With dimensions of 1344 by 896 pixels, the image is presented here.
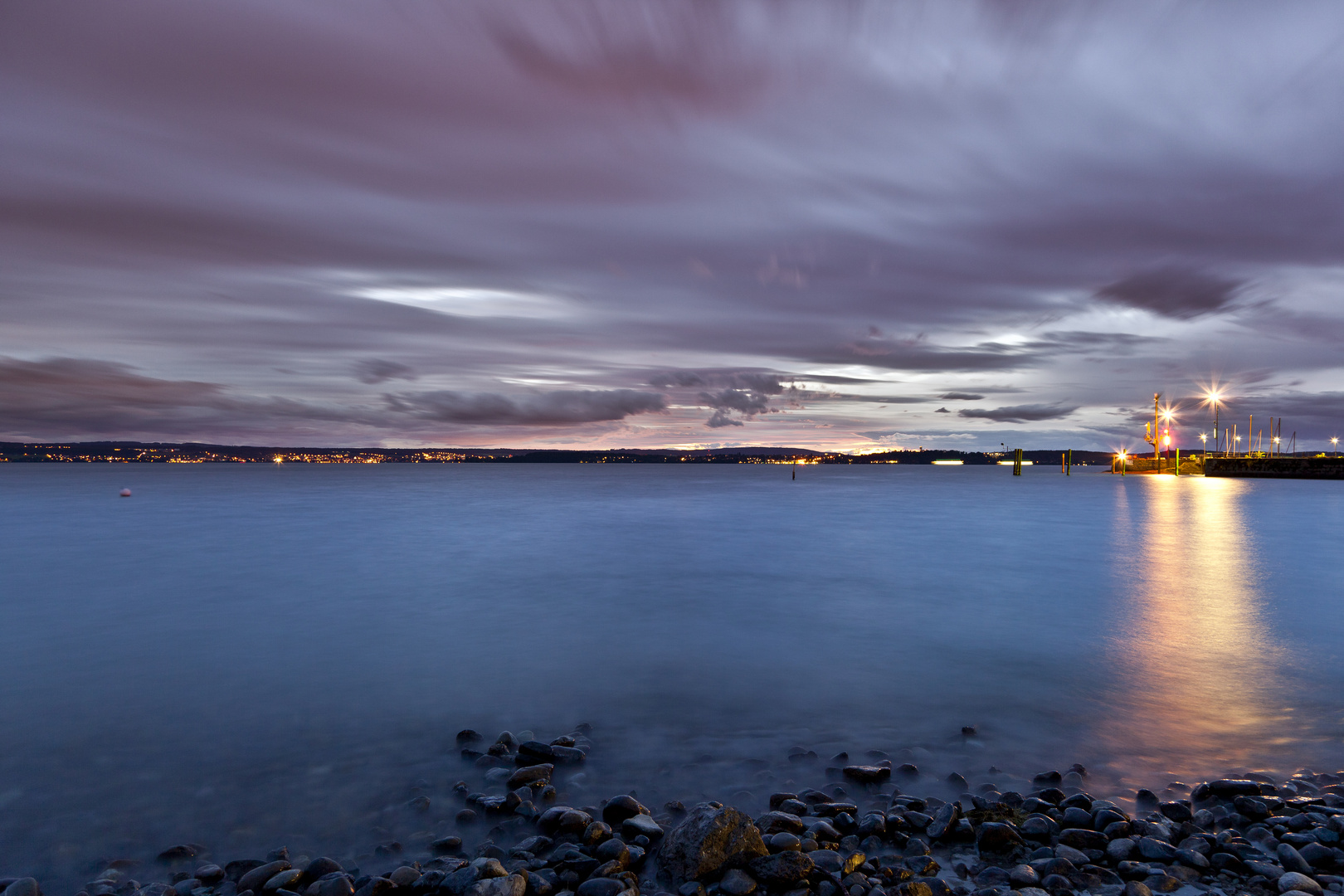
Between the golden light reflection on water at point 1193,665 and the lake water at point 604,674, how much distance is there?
2.4 inches

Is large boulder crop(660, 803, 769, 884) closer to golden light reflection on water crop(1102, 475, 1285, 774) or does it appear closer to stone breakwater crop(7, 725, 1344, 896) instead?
stone breakwater crop(7, 725, 1344, 896)

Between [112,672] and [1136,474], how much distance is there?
16948 cm

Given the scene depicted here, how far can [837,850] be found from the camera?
5379mm

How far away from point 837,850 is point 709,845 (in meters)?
1.07

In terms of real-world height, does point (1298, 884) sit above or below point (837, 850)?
above

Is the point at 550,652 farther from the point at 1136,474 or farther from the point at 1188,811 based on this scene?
the point at 1136,474

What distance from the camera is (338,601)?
16719 mm

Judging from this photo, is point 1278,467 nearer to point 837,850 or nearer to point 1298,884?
point 1298,884

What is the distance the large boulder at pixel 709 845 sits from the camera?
5016 millimetres

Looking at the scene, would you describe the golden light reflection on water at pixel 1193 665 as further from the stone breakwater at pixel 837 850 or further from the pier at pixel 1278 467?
the pier at pixel 1278 467

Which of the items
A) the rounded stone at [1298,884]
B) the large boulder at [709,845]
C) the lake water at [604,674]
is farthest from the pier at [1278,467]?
the large boulder at [709,845]

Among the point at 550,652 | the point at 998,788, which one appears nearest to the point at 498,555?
the point at 550,652

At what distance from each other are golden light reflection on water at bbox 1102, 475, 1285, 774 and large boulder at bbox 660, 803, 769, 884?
A: 15.1 feet

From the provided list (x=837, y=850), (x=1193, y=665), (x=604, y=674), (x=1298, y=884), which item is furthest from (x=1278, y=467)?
(x=837, y=850)
